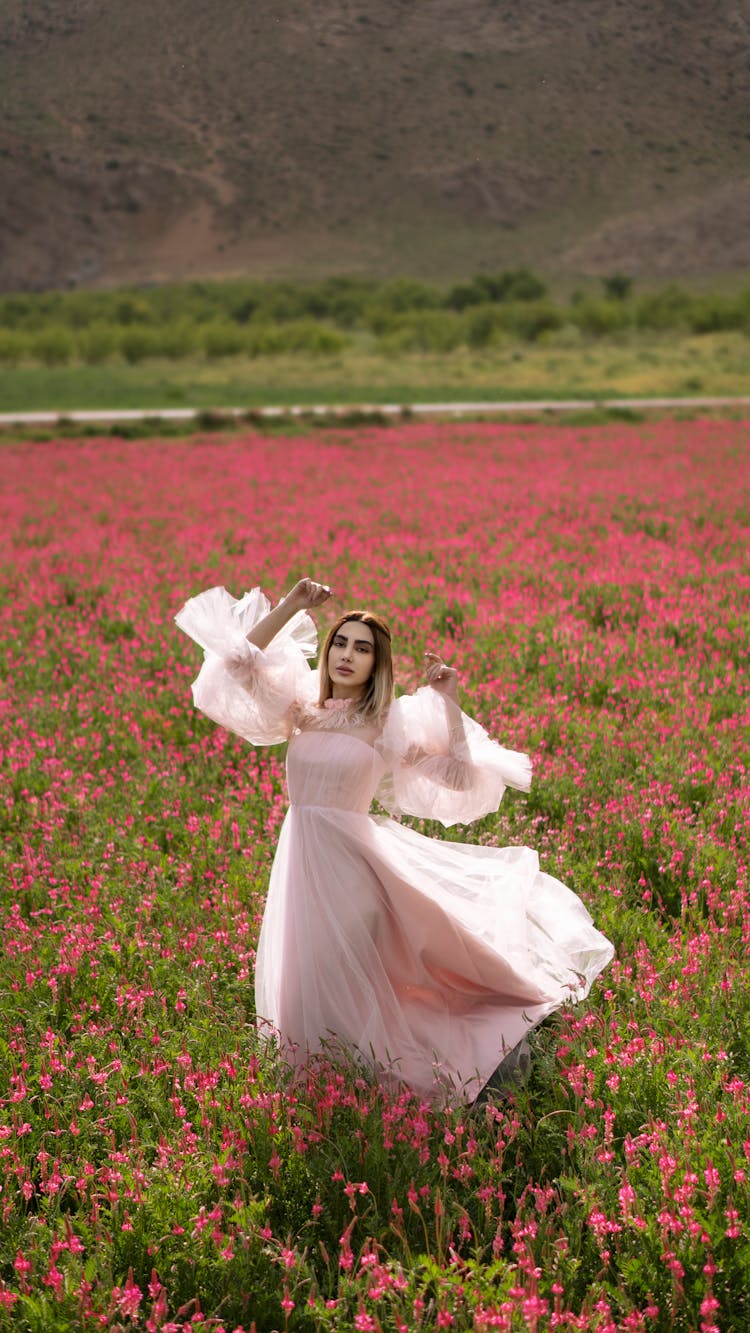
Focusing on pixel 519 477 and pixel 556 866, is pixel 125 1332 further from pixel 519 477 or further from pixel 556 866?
pixel 519 477

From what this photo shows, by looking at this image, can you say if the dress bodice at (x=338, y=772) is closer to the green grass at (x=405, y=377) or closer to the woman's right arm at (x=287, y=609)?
the woman's right arm at (x=287, y=609)

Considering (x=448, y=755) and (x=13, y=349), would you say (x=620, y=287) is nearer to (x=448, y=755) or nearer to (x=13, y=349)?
(x=13, y=349)

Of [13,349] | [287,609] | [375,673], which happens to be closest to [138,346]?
[13,349]

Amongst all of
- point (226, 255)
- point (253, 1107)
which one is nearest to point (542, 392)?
point (253, 1107)

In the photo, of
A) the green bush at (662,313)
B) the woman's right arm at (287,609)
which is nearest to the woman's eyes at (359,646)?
the woman's right arm at (287,609)

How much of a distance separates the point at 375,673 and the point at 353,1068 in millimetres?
1340

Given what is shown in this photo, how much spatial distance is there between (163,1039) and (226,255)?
136m

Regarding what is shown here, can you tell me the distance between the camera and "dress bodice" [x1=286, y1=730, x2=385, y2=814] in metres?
4.14

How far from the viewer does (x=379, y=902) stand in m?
4.12

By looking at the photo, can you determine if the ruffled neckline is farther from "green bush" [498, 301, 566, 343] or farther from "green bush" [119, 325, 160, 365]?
"green bush" [498, 301, 566, 343]

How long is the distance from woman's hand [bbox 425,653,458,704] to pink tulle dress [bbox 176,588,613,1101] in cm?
4

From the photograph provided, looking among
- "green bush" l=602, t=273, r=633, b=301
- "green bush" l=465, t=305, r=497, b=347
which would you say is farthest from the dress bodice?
"green bush" l=602, t=273, r=633, b=301

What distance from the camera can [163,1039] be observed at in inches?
164

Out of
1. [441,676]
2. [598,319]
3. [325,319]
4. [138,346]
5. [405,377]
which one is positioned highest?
[325,319]
